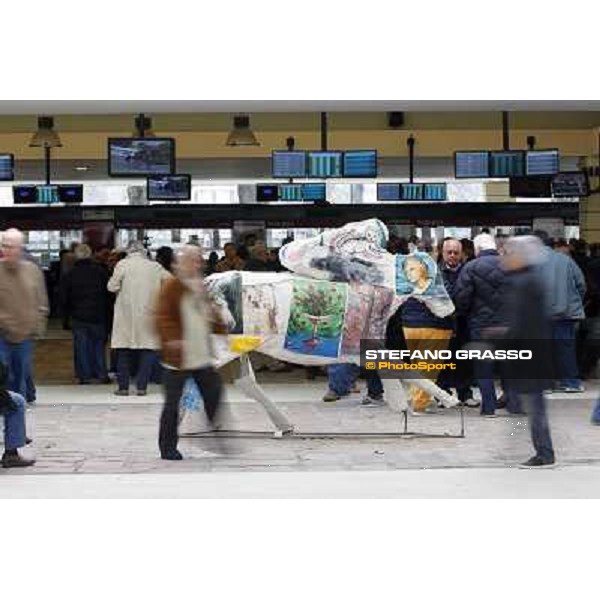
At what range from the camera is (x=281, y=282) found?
11602mm

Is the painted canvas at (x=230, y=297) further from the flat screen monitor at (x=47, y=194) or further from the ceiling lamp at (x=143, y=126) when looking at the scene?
the flat screen monitor at (x=47, y=194)

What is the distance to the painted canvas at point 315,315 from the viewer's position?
456 inches

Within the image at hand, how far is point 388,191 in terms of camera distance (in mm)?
24141

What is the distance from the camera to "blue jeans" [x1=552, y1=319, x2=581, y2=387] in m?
14.7

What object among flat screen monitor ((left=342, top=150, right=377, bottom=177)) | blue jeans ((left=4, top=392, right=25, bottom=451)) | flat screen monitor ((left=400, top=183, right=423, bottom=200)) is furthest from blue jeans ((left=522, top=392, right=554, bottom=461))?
flat screen monitor ((left=400, top=183, right=423, bottom=200))

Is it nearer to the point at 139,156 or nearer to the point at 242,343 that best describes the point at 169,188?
the point at 139,156

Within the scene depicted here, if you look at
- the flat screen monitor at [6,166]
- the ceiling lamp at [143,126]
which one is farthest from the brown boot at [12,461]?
the flat screen monitor at [6,166]

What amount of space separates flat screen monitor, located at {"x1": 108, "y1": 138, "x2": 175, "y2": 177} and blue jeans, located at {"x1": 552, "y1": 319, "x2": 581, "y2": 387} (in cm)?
635

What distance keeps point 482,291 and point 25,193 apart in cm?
1387

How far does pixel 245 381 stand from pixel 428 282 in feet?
6.43

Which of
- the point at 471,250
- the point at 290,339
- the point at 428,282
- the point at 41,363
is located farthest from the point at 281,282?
the point at 41,363

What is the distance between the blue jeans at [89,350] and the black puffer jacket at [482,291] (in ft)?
16.2

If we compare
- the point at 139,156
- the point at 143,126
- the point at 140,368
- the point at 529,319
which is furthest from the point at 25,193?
the point at 529,319
